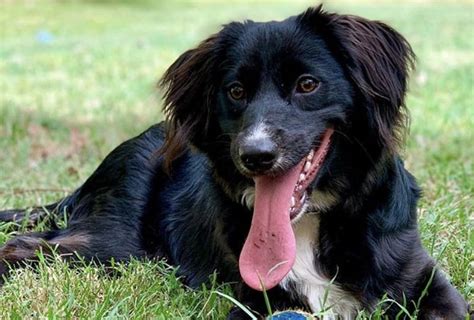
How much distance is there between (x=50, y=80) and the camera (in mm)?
10867

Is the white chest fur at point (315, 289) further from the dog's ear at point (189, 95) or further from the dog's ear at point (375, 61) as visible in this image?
the dog's ear at point (189, 95)

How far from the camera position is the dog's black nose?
306cm

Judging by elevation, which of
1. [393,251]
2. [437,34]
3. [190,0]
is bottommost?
[190,0]

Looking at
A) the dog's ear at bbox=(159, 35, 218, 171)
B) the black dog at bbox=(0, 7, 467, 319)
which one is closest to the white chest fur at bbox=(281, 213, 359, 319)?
the black dog at bbox=(0, 7, 467, 319)

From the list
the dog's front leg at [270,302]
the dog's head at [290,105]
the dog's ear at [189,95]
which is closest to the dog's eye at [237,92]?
the dog's head at [290,105]

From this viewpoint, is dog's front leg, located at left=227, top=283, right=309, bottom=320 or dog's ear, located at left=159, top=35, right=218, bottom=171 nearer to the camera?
dog's front leg, located at left=227, top=283, right=309, bottom=320

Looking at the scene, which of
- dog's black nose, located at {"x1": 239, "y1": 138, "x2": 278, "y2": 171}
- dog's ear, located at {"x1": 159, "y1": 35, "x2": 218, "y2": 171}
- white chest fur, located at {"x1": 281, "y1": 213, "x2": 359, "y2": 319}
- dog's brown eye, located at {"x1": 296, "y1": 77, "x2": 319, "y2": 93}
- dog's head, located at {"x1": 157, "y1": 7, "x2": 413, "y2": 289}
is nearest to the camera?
dog's black nose, located at {"x1": 239, "y1": 138, "x2": 278, "y2": 171}

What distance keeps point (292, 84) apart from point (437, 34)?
13.8m

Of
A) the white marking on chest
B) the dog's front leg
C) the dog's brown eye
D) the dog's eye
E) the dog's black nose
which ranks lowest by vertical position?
the dog's front leg

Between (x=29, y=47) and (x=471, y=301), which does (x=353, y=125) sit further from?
(x=29, y=47)

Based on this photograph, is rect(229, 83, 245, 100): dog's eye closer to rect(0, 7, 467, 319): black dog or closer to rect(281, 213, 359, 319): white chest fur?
rect(0, 7, 467, 319): black dog

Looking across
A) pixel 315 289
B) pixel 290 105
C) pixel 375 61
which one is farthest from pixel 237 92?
pixel 315 289

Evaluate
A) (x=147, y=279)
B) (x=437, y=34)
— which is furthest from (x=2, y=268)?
(x=437, y=34)

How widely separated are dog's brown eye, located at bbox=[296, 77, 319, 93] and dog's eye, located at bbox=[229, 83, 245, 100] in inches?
9.5
